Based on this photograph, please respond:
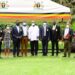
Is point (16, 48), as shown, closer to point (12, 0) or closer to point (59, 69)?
point (12, 0)

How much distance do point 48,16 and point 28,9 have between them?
125cm

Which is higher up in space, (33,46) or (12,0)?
(12,0)

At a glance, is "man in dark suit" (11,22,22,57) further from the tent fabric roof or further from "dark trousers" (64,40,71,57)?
the tent fabric roof

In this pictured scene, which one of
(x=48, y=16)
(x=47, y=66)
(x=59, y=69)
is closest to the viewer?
(x=59, y=69)

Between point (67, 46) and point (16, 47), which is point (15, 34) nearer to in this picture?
point (16, 47)

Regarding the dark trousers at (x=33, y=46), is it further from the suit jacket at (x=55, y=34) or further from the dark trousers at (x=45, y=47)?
the suit jacket at (x=55, y=34)

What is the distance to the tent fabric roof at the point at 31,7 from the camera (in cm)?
2756

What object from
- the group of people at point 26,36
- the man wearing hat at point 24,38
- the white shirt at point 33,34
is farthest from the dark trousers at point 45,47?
the man wearing hat at point 24,38

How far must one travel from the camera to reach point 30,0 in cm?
2803

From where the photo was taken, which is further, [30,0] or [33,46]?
[30,0]

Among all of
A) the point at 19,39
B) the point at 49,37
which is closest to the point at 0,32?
the point at 19,39

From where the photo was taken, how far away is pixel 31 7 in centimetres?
2777

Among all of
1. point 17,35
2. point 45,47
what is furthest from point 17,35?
point 45,47

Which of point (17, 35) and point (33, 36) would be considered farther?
point (33, 36)
